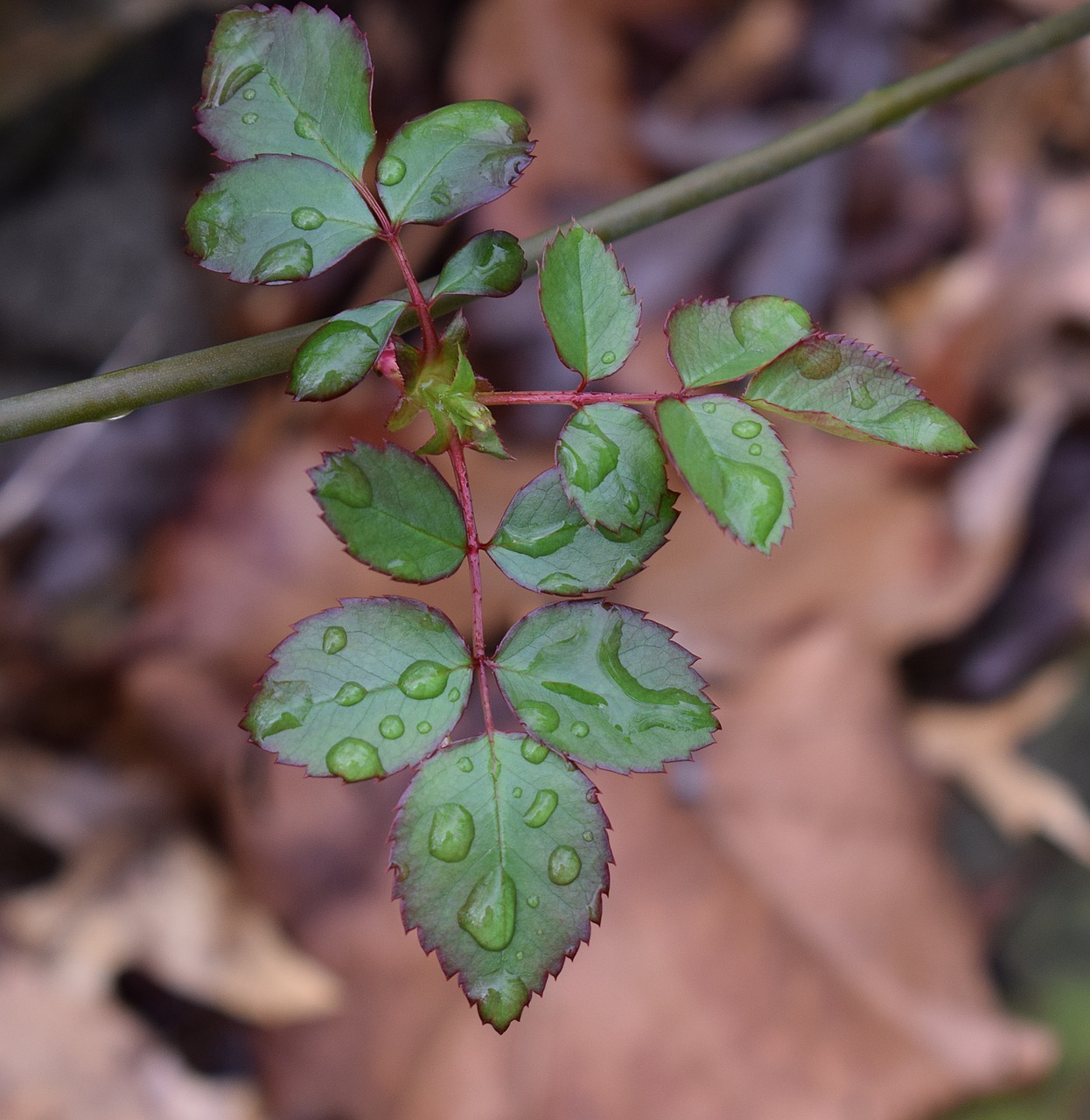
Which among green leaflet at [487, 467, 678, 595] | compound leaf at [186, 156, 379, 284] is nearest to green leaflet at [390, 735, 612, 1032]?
green leaflet at [487, 467, 678, 595]

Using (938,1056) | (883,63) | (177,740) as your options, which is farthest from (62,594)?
(883,63)

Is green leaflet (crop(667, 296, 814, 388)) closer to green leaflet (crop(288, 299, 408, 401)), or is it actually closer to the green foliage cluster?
the green foliage cluster

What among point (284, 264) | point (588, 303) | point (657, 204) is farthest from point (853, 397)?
point (284, 264)

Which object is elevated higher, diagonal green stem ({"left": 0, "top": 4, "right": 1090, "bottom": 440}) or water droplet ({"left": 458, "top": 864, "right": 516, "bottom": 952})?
diagonal green stem ({"left": 0, "top": 4, "right": 1090, "bottom": 440})

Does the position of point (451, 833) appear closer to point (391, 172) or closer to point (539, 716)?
point (539, 716)

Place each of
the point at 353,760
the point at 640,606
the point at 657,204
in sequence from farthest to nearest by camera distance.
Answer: the point at 640,606 → the point at 657,204 → the point at 353,760

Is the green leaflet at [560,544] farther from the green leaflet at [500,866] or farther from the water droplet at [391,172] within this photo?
the water droplet at [391,172]
